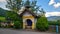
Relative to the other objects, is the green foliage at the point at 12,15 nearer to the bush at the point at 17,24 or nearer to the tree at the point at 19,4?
the tree at the point at 19,4

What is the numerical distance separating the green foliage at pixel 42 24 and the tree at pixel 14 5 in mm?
2634

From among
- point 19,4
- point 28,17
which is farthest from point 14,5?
point 28,17

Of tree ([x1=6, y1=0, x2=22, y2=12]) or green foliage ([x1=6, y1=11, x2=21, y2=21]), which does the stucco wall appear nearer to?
green foliage ([x1=6, y1=11, x2=21, y2=21])

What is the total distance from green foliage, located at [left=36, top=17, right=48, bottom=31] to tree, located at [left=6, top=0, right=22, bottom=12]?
2.63m

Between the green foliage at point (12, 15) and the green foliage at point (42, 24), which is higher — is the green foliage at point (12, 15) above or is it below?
above

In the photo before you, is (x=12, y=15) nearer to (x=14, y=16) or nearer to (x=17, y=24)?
(x=14, y=16)

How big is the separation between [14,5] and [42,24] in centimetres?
356

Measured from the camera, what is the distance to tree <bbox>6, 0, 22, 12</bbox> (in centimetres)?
1557

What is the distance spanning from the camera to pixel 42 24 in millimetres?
13773

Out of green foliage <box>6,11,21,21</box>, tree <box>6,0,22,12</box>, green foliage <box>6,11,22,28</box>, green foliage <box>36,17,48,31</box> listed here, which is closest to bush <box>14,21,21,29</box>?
green foliage <box>6,11,22,28</box>

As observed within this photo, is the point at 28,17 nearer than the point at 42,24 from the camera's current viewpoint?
No

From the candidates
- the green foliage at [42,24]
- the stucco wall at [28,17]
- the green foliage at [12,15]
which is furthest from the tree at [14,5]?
the green foliage at [42,24]

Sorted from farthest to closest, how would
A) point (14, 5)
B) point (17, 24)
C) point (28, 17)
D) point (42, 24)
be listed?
1. point (14, 5)
2. point (28, 17)
3. point (17, 24)
4. point (42, 24)

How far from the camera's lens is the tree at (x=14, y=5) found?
15570mm
